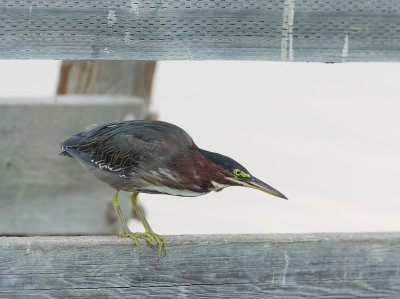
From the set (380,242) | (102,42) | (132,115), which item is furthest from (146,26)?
(132,115)

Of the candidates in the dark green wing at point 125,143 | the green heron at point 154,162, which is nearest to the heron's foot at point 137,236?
the green heron at point 154,162

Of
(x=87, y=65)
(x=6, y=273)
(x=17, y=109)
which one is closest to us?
(x=6, y=273)

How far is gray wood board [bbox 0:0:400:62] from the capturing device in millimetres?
2891

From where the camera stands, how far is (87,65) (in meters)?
7.15

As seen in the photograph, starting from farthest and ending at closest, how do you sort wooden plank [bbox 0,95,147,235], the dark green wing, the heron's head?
wooden plank [bbox 0,95,147,235]
the dark green wing
the heron's head

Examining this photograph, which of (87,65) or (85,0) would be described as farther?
(87,65)

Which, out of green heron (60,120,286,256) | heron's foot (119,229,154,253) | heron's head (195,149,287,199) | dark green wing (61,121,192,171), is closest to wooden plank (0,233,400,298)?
heron's foot (119,229,154,253)

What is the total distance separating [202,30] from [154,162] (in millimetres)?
1008

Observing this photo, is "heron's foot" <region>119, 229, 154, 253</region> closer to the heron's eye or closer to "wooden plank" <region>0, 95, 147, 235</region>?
the heron's eye

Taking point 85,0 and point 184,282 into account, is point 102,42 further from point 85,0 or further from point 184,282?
point 184,282

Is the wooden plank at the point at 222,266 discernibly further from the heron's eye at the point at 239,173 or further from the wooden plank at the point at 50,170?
the wooden plank at the point at 50,170

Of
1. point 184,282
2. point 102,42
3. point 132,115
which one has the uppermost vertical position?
point 102,42

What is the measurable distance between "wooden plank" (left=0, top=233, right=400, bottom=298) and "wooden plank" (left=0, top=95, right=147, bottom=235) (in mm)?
3375

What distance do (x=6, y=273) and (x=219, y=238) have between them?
747mm
